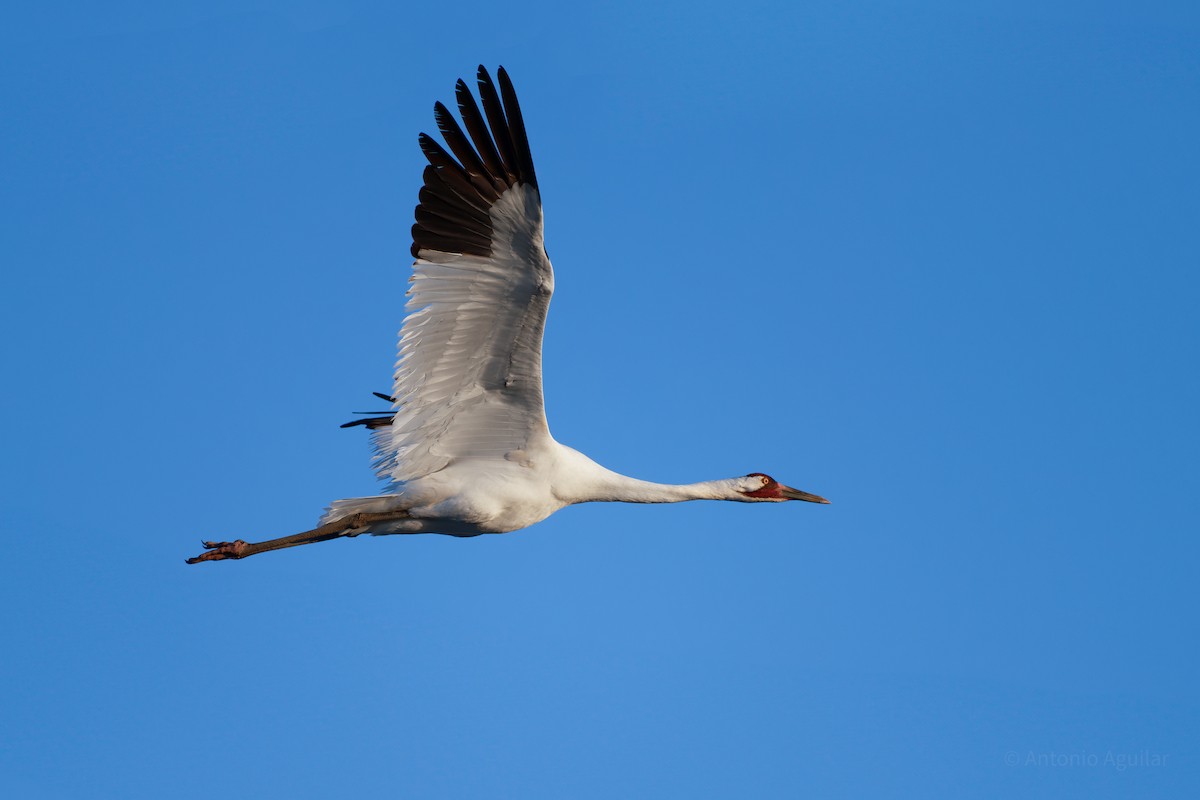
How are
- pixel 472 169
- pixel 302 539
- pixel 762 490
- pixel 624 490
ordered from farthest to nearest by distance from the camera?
1. pixel 762 490
2. pixel 624 490
3. pixel 302 539
4. pixel 472 169

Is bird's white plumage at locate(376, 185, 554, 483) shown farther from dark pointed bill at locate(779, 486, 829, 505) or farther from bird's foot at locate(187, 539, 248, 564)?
dark pointed bill at locate(779, 486, 829, 505)

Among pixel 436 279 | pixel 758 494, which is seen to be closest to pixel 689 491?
pixel 758 494

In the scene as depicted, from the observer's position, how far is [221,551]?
12203mm

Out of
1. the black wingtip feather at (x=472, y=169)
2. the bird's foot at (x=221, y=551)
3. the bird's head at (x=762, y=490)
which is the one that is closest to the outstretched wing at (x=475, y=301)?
the black wingtip feather at (x=472, y=169)

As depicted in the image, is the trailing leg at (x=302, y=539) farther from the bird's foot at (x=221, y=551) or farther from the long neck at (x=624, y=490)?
the long neck at (x=624, y=490)

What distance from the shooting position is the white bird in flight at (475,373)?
11.1 metres

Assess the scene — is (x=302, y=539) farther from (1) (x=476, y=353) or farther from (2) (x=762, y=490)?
(2) (x=762, y=490)

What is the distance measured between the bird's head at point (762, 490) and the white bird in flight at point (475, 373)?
817mm

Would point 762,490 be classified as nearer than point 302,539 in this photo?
No

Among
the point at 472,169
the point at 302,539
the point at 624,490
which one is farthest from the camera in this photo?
the point at 624,490

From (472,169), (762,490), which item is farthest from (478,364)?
(762,490)

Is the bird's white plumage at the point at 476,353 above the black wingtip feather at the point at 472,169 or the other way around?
the other way around

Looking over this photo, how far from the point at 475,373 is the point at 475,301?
92 cm

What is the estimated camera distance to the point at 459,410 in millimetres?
12500
